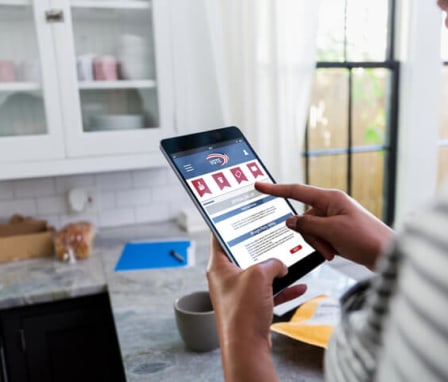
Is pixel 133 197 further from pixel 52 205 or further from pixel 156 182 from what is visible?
pixel 52 205

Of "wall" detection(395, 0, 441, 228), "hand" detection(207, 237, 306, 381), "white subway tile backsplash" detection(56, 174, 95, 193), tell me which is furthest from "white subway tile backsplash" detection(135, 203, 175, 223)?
"hand" detection(207, 237, 306, 381)

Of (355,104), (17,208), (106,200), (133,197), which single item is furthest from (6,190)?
(355,104)

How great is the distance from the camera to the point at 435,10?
192 centimetres

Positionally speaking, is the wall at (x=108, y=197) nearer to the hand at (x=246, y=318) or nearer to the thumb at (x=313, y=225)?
the thumb at (x=313, y=225)

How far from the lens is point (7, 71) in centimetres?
140

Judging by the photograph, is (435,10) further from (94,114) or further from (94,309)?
(94,309)

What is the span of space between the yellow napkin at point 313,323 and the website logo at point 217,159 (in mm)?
353

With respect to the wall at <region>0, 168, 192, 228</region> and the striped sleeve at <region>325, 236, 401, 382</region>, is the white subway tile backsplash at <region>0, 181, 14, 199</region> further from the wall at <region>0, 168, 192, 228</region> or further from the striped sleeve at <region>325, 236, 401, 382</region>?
the striped sleeve at <region>325, 236, 401, 382</region>

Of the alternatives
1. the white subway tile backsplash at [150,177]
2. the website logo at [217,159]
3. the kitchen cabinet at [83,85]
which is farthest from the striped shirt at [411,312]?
the white subway tile backsplash at [150,177]

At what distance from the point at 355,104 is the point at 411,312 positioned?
1944 millimetres

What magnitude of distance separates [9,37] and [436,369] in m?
1.59

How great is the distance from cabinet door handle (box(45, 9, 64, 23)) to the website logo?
0.89 m

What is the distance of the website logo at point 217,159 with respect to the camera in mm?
824

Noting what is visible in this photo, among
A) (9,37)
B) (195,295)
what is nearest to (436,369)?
(195,295)
